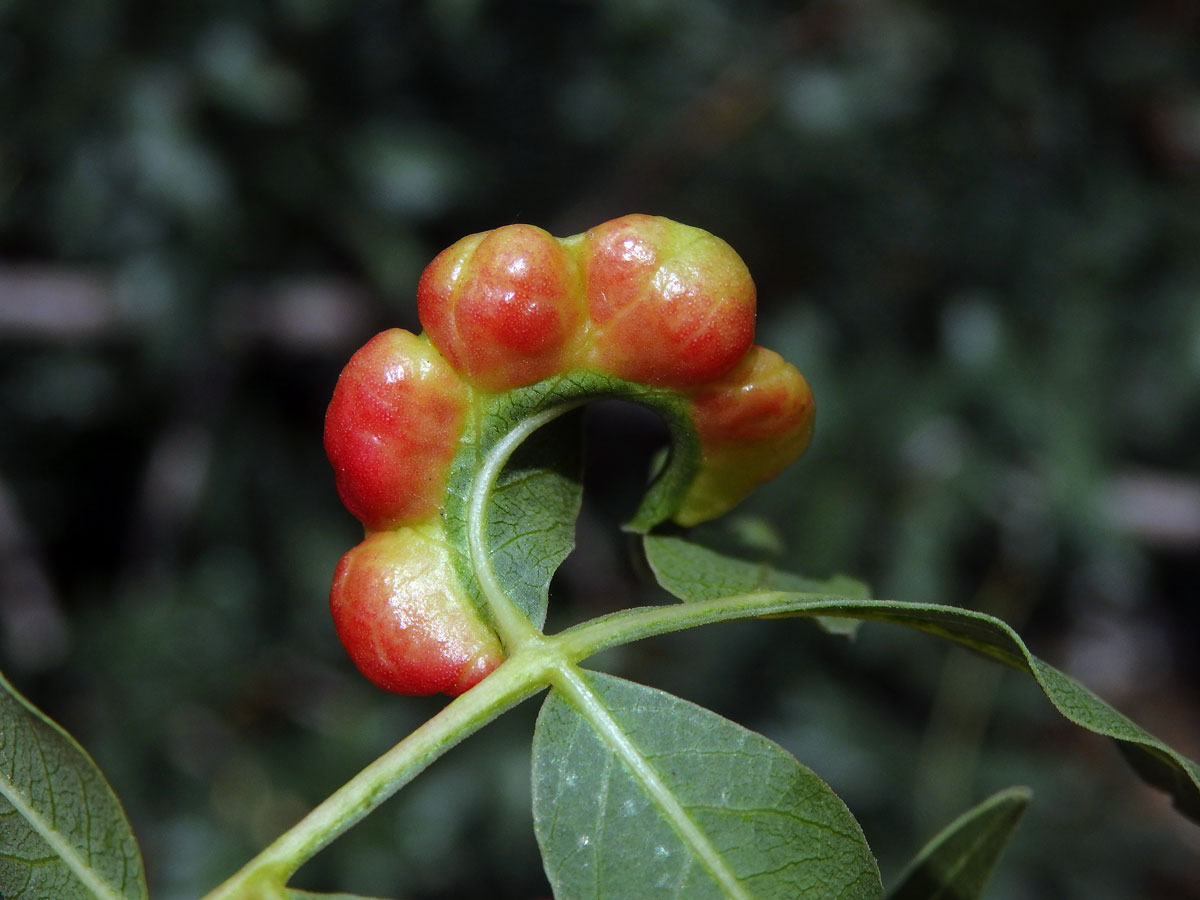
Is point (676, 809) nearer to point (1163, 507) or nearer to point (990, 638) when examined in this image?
point (990, 638)

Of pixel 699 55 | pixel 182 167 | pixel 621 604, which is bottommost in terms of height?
pixel 621 604

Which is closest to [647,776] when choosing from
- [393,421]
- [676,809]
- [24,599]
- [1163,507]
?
[676,809]

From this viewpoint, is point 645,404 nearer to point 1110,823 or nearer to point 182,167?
point 182,167

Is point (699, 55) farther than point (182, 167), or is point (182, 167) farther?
point (699, 55)

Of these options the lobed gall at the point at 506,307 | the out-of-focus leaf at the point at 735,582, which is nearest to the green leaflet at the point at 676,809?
the out-of-focus leaf at the point at 735,582

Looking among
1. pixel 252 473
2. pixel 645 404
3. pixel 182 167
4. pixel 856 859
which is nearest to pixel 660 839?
pixel 856 859

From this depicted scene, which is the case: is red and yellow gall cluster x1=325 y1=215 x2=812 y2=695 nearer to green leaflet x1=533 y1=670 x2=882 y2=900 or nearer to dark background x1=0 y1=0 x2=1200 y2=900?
green leaflet x1=533 y1=670 x2=882 y2=900
